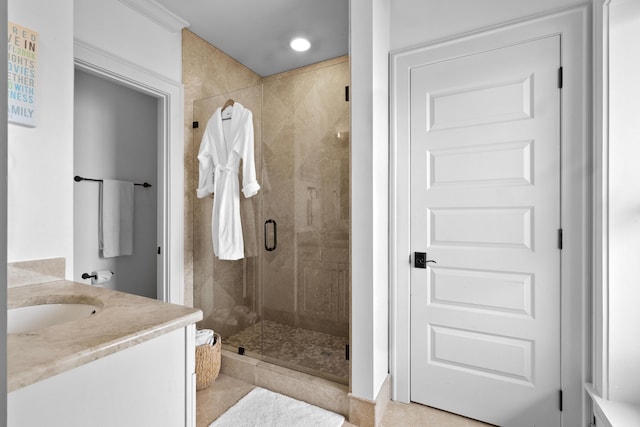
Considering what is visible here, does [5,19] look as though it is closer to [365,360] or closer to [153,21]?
[365,360]

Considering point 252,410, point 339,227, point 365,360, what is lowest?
point 252,410

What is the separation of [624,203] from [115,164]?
10.7 feet

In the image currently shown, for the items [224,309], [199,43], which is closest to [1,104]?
[224,309]

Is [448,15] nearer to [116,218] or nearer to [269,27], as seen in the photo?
[269,27]

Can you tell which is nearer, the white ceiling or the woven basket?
the woven basket

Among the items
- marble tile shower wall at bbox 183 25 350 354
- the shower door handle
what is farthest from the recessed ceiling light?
the shower door handle

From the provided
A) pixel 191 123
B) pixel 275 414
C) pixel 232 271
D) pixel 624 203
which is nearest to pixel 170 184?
pixel 191 123

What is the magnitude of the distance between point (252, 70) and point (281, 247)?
1.77 metres

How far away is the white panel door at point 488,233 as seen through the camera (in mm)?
1657

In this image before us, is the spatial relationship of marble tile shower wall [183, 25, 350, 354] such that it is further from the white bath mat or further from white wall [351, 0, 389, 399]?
the white bath mat

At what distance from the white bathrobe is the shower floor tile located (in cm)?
59

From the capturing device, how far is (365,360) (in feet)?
5.75

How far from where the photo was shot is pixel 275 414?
1.82 m

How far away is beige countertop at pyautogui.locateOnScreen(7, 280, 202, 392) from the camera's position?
0.61 meters
